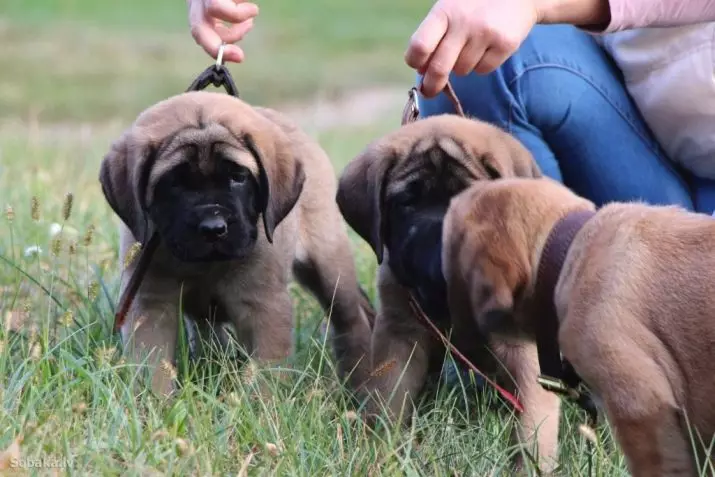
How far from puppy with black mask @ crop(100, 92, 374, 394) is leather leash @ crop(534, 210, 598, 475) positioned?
1119 millimetres

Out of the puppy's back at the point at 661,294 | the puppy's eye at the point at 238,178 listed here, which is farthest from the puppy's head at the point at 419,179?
the puppy's back at the point at 661,294

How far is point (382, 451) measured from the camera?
3.38 metres

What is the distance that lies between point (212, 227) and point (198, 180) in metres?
0.25

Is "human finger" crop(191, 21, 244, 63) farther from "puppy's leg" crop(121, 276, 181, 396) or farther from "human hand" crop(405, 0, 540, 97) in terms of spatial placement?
"human hand" crop(405, 0, 540, 97)

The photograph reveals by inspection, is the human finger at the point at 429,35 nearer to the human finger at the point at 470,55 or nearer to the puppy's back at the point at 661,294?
the human finger at the point at 470,55

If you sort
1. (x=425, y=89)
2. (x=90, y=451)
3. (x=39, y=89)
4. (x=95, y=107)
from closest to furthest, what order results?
(x=90, y=451)
(x=425, y=89)
(x=95, y=107)
(x=39, y=89)

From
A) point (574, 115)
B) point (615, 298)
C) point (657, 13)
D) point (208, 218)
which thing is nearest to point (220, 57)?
point (208, 218)

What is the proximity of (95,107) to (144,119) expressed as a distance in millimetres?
11510

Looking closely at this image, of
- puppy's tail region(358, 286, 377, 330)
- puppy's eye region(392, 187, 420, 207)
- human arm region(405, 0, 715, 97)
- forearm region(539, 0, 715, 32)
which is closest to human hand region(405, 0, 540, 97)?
human arm region(405, 0, 715, 97)

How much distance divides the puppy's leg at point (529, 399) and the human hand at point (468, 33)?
868mm

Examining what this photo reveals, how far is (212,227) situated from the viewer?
380 cm

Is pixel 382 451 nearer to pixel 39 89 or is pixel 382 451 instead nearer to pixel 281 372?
pixel 281 372

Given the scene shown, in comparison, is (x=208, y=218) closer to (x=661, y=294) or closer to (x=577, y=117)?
(x=661, y=294)

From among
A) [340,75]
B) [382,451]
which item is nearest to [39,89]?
[340,75]
